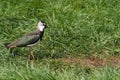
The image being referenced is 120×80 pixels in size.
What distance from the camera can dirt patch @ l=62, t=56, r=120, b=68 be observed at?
7.95 metres

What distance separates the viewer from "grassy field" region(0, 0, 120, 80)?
25.7 ft

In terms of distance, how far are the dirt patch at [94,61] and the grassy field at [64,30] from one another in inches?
1.1

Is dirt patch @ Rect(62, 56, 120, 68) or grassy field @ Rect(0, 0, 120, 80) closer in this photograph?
grassy field @ Rect(0, 0, 120, 80)

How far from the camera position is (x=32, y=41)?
759cm

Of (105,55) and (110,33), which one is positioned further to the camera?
(110,33)

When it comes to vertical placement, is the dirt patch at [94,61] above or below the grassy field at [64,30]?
below

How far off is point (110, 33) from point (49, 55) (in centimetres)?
132

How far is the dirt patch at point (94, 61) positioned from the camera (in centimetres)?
795

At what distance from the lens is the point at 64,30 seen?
8656 mm

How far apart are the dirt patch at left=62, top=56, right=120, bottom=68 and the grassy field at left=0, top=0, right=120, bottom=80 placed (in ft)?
0.09

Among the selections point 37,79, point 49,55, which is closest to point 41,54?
point 49,55

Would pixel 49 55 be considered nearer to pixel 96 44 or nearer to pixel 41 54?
pixel 41 54

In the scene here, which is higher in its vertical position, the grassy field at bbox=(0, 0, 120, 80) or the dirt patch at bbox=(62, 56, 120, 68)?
the grassy field at bbox=(0, 0, 120, 80)

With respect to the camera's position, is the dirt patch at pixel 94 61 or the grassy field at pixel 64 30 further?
the dirt patch at pixel 94 61
